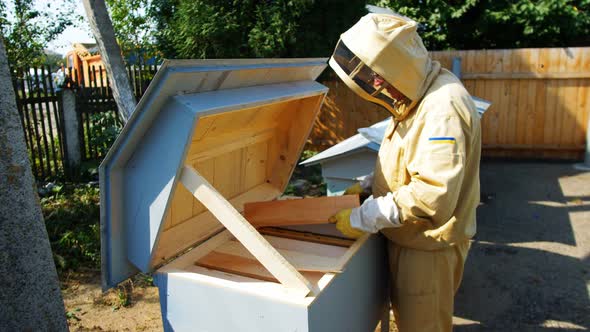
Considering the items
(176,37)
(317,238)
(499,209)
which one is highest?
(176,37)

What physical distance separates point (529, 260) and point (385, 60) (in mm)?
3626

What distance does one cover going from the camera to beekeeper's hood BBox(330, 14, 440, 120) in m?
1.93

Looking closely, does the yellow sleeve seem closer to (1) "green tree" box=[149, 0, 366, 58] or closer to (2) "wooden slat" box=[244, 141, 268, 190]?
(2) "wooden slat" box=[244, 141, 268, 190]

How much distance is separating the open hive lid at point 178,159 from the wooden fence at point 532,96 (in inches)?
296

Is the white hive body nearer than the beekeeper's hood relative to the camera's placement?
Yes

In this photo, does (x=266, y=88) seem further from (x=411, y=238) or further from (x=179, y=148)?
(x=411, y=238)

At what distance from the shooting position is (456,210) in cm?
218

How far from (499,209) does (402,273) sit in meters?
4.42

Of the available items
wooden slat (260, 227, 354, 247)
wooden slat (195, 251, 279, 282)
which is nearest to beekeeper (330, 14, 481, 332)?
wooden slat (260, 227, 354, 247)

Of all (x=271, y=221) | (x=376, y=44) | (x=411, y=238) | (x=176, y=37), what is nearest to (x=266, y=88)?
(x=376, y=44)

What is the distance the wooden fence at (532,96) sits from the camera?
27.7 ft

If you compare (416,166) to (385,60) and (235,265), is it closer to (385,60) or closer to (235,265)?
(385,60)

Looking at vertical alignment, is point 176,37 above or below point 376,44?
above

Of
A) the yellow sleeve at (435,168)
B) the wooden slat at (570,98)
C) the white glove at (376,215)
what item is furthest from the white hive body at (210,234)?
the wooden slat at (570,98)
